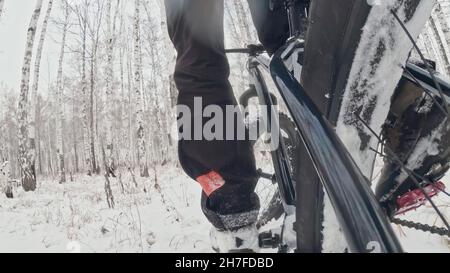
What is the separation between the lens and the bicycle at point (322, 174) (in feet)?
1.45

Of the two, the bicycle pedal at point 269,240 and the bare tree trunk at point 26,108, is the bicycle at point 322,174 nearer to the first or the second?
the bicycle pedal at point 269,240

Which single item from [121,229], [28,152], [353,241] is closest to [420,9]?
[353,241]

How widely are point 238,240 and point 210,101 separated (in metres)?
0.39

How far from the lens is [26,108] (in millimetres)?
10273

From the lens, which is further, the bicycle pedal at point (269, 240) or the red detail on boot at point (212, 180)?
the bicycle pedal at point (269, 240)

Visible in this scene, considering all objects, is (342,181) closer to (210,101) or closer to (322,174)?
(322,174)

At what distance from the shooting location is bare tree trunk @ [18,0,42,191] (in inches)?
388

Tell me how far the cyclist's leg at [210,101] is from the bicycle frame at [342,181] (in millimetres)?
257

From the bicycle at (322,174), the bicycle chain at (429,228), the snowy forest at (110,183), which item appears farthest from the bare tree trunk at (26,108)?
the bicycle chain at (429,228)

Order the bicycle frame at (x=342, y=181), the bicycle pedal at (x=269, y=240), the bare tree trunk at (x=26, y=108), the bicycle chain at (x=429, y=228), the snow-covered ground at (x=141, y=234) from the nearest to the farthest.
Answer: the bicycle frame at (x=342, y=181) < the bicycle chain at (x=429, y=228) < the bicycle pedal at (x=269, y=240) < the snow-covered ground at (x=141, y=234) < the bare tree trunk at (x=26, y=108)

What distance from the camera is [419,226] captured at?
91cm

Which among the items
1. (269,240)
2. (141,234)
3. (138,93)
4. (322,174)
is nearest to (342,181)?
(322,174)

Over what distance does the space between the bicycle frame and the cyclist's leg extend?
0.84ft
